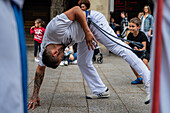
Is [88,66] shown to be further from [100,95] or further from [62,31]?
Result: [62,31]

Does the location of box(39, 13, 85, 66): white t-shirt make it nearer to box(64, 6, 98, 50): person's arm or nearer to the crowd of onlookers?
box(64, 6, 98, 50): person's arm

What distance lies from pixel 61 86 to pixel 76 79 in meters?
0.87

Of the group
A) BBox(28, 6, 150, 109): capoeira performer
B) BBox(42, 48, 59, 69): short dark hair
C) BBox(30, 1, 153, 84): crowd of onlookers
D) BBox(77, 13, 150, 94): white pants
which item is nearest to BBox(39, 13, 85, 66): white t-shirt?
BBox(28, 6, 150, 109): capoeira performer

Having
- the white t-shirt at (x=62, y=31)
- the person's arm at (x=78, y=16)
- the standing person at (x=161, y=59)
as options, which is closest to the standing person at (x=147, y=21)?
the white t-shirt at (x=62, y=31)

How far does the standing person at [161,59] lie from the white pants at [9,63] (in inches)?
32.3

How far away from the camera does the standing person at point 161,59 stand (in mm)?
1664

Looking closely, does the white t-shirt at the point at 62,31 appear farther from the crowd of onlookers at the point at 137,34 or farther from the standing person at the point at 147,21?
the standing person at the point at 147,21

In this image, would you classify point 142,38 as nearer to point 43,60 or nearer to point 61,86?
point 61,86

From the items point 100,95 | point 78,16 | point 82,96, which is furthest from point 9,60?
point 82,96

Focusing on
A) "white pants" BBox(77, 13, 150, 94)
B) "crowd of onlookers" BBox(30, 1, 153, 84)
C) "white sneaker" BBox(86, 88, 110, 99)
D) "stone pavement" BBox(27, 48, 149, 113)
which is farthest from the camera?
"crowd of onlookers" BBox(30, 1, 153, 84)

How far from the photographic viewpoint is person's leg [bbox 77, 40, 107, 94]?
443cm

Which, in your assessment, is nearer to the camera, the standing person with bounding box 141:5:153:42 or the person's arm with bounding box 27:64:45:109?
the person's arm with bounding box 27:64:45:109

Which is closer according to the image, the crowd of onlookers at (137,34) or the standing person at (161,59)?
the standing person at (161,59)

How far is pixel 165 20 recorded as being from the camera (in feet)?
5.56
